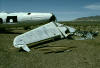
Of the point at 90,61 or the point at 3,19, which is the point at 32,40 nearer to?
the point at 90,61

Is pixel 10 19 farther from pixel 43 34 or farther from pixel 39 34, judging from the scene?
pixel 39 34

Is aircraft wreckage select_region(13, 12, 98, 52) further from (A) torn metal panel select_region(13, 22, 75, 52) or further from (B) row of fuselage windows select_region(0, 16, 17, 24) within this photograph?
(B) row of fuselage windows select_region(0, 16, 17, 24)

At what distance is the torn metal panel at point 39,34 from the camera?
42.3 ft

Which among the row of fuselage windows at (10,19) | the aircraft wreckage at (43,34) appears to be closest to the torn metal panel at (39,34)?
the aircraft wreckage at (43,34)

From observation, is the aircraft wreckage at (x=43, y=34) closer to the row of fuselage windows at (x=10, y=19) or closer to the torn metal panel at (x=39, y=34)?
the torn metal panel at (x=39, y=34)

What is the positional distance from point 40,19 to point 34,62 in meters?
13.5

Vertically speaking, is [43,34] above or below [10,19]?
below

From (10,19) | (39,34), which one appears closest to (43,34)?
(39,34)

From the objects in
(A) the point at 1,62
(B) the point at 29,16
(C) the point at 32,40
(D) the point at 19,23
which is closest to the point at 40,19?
→ (B) the point at 29,16

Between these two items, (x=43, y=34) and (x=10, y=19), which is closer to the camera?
(x=43, y=34)

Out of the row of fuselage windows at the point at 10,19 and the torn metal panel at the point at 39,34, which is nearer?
the torn metal panel at the point at 39,34

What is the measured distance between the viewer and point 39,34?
15492 millimetres

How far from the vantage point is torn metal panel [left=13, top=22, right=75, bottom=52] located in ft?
42.3

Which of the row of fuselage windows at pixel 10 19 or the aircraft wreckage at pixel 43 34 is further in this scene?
the row of fuselage windows at pixel 10 19
